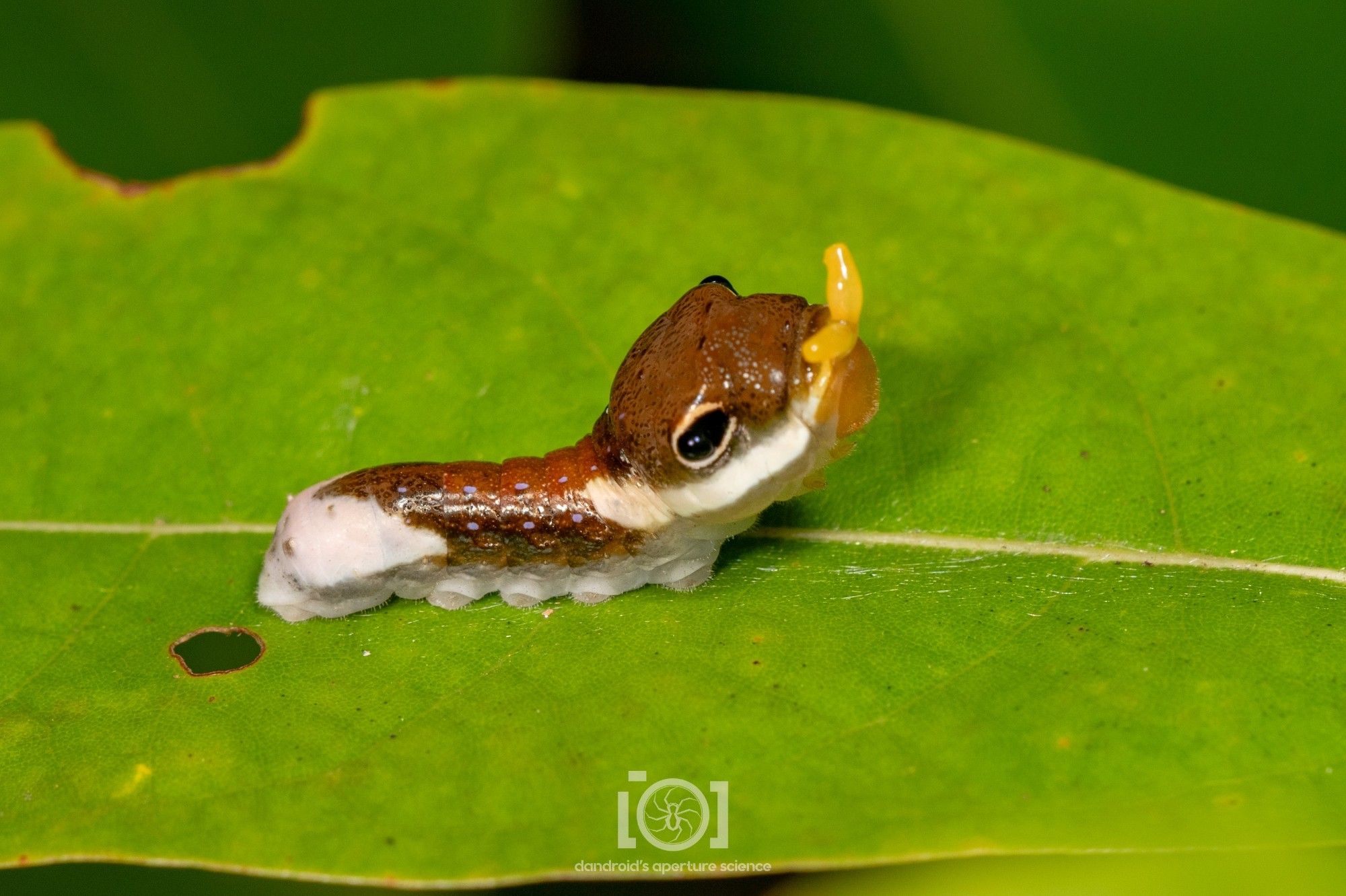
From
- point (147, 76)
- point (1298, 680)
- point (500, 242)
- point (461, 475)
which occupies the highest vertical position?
point (147, 76)

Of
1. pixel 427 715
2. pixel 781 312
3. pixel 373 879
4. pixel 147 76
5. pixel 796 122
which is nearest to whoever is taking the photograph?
pixel 373 879

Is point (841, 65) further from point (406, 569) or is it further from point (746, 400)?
point (406, 569)

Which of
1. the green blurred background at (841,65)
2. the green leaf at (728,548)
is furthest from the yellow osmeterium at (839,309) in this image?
the green blurred background at (841,65)

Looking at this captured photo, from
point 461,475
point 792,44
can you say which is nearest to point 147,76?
point 792,44

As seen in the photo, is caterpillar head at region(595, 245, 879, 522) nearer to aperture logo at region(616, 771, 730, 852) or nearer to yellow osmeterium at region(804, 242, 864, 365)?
yellow osmeterium at region(804, 242, 864, 365)

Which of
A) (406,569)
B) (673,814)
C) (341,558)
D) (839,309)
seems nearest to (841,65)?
(839,309)

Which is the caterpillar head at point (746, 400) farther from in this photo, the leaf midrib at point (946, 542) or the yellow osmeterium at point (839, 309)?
the leaf midrib at point (946, 542)

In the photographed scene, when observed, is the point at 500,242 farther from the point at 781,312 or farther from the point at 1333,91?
the point at 1333,91
